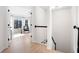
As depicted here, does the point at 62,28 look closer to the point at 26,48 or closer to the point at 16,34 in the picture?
the point at 26,48

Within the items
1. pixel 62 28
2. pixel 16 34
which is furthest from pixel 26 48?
pixel 16 34

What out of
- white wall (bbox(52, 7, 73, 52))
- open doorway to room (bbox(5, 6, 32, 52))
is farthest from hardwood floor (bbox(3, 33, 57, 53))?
white wall (bbox(52, 7, 73, 52))

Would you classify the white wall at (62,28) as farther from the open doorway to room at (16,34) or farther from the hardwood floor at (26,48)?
the open doorway to room at (16,34)

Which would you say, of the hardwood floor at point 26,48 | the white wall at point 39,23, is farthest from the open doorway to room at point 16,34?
the white wall at point 39,23

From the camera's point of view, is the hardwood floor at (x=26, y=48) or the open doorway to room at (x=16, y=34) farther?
the open doorway to room at (x=16, y=34)

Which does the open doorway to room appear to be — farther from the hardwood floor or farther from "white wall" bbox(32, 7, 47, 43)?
"white wall" bbox(32, 7, 47, 43)

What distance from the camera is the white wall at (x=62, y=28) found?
2.76 meters

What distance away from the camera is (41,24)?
394 cm

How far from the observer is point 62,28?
10.1ft

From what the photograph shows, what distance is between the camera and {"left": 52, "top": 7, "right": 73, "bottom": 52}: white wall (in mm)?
2759

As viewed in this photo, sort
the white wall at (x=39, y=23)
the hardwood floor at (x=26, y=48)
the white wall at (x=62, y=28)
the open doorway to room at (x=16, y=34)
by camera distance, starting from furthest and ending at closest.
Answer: the white wall at (x=39, y=23)
the open doorway to room at (x=16, y=34)
the white wall at (x=62, y=28)
the hardwood floor at (x=26, y=48)

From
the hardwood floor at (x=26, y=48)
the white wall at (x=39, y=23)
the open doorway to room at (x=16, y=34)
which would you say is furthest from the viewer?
the white wall at (x=39, y=23)
